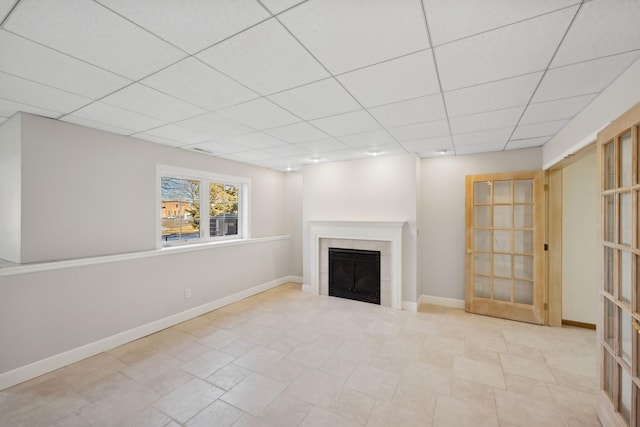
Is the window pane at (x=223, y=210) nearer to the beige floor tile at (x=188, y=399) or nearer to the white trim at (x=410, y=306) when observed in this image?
the beige floor tile at (x=188, y=399)

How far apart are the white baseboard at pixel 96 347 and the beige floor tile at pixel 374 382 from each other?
266 cm

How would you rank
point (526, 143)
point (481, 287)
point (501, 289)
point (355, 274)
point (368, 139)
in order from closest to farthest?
point (368, 139) → point (526, 143) → point (501, 289) → point (481, 287) → point (355, 274)

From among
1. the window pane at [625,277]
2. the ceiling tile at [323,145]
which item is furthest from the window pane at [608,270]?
the ceiling tile at [323,145]

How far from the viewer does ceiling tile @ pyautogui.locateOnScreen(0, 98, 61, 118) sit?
2394 mm

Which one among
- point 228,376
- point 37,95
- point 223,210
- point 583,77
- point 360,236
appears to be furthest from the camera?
point 223,210

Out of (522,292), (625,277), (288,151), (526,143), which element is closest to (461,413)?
(625,277)

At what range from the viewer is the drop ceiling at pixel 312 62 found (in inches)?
51.6

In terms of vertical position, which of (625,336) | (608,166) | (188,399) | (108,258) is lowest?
(188,399)

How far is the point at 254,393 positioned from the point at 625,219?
3076 millimetres

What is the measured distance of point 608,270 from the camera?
201cm

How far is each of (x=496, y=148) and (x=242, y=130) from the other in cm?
362

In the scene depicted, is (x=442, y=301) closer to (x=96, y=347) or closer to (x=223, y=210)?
(x=223, y=210)

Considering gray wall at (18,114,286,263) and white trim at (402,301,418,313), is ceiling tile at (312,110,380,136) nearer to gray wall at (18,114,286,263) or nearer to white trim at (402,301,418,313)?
gray wall at (18,114,286,263)

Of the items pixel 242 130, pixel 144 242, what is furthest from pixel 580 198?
pixel 144 242
